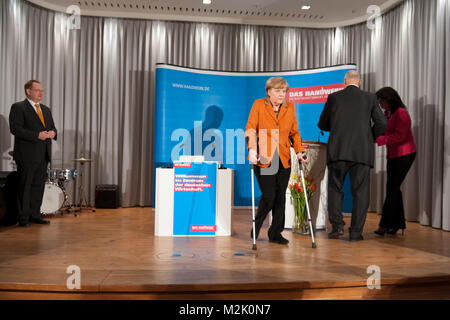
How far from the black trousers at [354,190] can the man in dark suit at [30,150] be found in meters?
3.66

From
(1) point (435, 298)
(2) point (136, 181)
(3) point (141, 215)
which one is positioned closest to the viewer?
(1) point (435, 298)

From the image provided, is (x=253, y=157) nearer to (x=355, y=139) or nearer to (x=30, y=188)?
(x=355, y=139)

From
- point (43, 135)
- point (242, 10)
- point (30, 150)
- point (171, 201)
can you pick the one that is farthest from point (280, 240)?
point (242, 10)

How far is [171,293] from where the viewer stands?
2.45 meters

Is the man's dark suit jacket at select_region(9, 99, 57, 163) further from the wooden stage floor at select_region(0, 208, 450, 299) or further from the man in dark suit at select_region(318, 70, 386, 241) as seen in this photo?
the man in dark suit at select_region(318, 70, 386, 241)

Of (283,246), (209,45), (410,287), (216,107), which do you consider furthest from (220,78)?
(410,287)

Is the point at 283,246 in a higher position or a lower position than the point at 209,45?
lower

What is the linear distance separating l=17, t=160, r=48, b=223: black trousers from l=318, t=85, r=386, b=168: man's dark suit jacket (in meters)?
3.77

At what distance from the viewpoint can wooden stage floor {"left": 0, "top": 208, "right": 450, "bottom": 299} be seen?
244cm

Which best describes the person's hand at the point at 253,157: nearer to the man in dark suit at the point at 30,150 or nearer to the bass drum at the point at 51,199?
the man in dark suit at the point at 30,150

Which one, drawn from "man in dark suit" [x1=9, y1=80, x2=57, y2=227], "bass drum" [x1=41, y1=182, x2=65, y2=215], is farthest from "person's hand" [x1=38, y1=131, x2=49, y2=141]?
"bass drum" [x1=41, y1=182, x2=65, y2=215]

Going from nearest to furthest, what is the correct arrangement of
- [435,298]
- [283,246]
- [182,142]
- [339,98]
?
1. [435,298]
2. [283,246]
3. [339,98]
4. [182,142]

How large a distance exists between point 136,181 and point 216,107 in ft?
7.06
